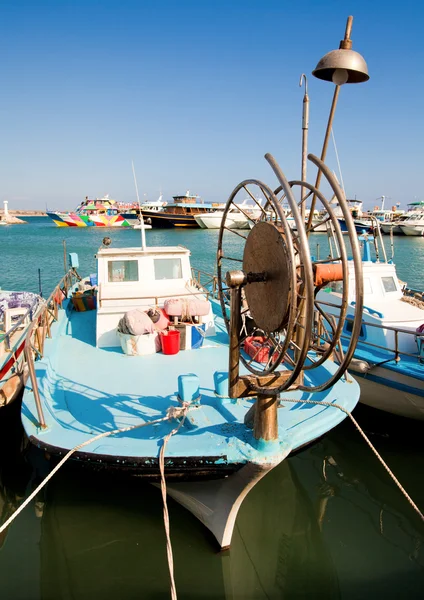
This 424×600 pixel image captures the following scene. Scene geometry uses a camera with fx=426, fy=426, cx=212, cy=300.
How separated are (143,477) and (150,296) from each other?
4.14m

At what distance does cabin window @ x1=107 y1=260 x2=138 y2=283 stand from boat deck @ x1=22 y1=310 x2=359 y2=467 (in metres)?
1.81

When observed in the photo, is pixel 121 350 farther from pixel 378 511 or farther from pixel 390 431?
pixel 390 431

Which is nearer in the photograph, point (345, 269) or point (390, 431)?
point (345, 269)

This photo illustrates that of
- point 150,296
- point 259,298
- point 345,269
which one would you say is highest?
point 345,269

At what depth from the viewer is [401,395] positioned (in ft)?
26.7

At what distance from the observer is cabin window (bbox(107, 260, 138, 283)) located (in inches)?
367

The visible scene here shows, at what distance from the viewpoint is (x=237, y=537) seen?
564 cm

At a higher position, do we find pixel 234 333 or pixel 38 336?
pixel 234 333

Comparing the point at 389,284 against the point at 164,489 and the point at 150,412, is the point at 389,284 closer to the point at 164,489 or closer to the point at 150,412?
the point at 150,412

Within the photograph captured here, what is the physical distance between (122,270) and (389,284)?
667 cm

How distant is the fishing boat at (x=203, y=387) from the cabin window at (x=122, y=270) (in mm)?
666

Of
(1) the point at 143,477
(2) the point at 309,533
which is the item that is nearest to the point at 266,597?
(2) the point at 309,533

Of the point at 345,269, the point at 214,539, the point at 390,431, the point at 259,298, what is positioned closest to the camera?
the point at 345,269

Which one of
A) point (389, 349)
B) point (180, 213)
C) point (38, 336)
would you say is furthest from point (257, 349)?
point (180, 213)
